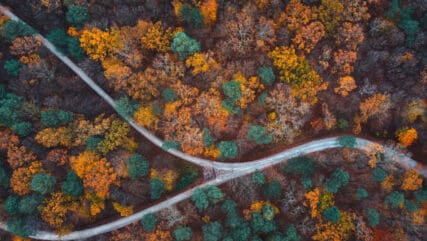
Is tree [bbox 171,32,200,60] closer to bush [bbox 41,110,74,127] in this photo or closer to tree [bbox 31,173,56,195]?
bush [bbox 41,110,74,127]

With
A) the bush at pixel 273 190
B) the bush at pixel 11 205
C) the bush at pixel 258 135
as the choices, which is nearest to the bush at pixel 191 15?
the bush at pixel 258 135

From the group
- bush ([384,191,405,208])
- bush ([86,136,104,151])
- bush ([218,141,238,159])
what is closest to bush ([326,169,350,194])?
bush ([384,191,405,208])

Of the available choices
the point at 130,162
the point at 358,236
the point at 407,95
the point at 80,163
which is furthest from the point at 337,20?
the point at 80,163

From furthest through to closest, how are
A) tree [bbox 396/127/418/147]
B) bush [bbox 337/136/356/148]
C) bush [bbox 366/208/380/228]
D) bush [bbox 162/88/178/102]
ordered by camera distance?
bush [bbox 337/136/356/148] < tree [bbox 396/127/418/147] < bush [bbox 162/88/178/102] < bush [bbox 366/208/380/228]

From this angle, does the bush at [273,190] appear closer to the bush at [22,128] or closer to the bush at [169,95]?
the bush at [169,95]

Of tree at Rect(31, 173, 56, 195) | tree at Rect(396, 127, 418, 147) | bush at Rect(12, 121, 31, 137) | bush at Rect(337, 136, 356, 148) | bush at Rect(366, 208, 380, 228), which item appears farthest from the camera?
bush at Rect(337, 136, 356, 148)

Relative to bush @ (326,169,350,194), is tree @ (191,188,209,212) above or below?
below

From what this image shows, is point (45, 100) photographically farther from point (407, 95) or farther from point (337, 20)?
point (407, 95)
